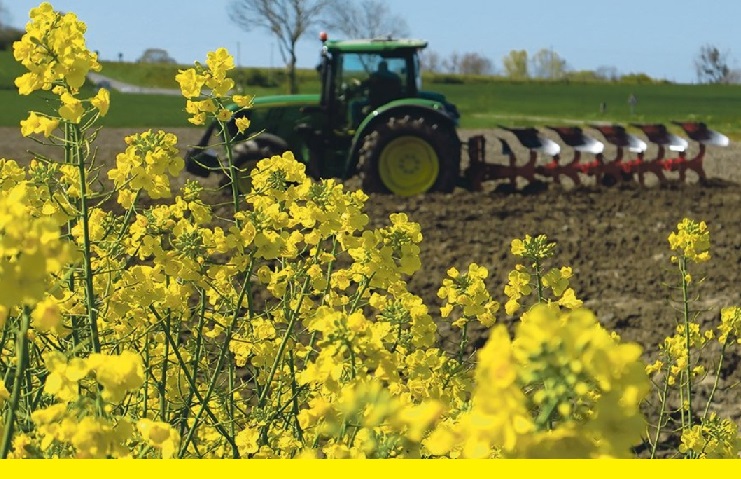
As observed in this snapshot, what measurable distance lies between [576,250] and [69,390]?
7.37 meters

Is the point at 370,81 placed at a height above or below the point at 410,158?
above

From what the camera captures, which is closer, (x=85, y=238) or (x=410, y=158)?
(x=85, y=238)

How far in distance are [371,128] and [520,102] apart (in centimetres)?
3966

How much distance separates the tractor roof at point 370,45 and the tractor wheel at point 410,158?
0.90 m

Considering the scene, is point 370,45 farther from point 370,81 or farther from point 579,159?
point 579,159

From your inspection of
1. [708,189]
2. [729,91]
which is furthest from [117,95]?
[708,189]

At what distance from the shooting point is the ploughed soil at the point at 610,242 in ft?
21.7

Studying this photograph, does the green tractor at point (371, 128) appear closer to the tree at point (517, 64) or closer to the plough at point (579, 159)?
the plough at point (579, 159)

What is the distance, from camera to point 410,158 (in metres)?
12.1

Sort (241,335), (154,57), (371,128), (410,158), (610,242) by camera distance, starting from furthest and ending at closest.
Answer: (154,57) < (410,158) < (371,128) < (610,242) < (241,335)

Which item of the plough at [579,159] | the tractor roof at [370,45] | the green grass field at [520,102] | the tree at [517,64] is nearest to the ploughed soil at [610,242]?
the plough at [579,159]

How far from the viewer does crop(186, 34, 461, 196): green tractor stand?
1179cm

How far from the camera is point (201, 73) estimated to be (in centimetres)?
327

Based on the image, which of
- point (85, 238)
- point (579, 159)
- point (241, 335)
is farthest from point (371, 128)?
point (85, 238)
